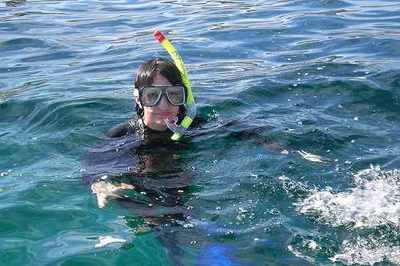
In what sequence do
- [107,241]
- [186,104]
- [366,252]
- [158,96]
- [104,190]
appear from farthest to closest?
[186,104] < [158,96] < [104,190] < [107,241] < [366,252]

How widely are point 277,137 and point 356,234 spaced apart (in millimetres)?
1846

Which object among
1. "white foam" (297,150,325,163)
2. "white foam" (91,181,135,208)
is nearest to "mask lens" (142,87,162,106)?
"white foam" (91,181,135,208)

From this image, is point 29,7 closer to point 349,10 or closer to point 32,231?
point 349,10

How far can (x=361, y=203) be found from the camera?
13.3 feet

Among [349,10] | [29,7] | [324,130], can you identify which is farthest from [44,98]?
[29,7]

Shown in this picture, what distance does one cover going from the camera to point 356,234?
12.0ft

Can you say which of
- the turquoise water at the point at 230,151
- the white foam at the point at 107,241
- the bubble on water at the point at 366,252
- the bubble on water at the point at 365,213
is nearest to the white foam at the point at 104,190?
the turquoise water at the point at 230,151

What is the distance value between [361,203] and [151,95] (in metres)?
1.79

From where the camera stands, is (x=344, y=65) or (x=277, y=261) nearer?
(x=277, y=261)

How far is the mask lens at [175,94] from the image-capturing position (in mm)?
4953

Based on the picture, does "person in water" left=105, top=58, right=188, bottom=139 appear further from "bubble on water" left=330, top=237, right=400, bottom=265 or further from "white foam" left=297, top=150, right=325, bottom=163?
"bubble on water" left=330, top=237, right=400, bottom=265

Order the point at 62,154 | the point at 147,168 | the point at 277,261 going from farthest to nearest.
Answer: the point at 62,154, the point at 147,168, the point at 277,261

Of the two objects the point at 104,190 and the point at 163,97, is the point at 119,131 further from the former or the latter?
the point at 104,190

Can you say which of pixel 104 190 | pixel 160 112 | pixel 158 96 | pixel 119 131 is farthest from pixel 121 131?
pixel 104 190
